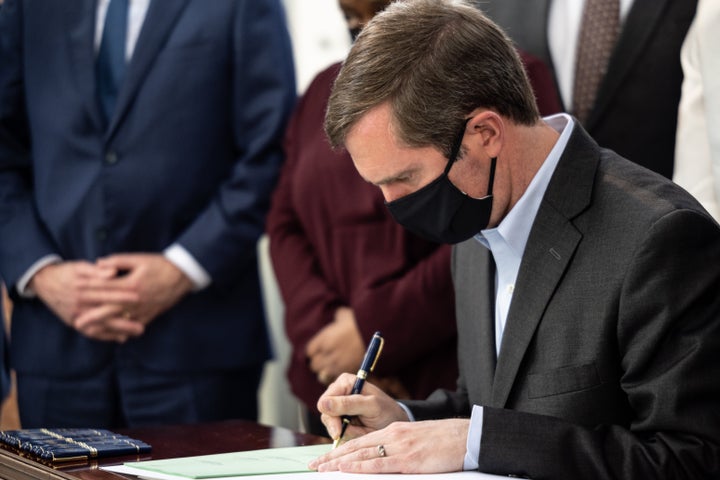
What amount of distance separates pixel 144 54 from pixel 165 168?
0.38 meters

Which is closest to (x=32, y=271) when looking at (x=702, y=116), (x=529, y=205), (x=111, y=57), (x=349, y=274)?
(x=111, y=57)

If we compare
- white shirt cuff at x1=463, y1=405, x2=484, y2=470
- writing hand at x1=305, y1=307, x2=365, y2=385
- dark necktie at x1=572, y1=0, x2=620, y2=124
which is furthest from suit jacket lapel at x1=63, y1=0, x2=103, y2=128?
white shirt cuff at x1=463, y1=405, x2=484, y2=470

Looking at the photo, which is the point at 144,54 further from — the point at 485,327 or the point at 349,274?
the point at 485,327

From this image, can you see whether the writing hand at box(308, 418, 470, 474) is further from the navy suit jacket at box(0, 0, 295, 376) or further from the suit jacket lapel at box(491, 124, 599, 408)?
the navy suit jacket at box(0, 0, 295, 376)

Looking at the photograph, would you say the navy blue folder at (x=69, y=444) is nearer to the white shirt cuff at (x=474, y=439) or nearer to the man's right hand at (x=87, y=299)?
the white shirt cuff at (x=474, y=439)

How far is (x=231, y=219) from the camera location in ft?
12.6

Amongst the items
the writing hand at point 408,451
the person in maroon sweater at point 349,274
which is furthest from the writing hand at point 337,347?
the writing hand at point 408,451

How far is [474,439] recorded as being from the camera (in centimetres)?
208

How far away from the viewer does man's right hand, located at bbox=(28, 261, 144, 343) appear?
3.75m

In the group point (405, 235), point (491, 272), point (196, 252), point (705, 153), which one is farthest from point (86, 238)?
point (705, 153)

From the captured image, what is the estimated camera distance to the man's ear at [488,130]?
2295 millimetres

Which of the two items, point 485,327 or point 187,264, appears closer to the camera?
point 485,327

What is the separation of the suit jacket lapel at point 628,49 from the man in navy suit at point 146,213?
3.57 feet

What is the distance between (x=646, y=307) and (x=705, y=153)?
1175 mm
